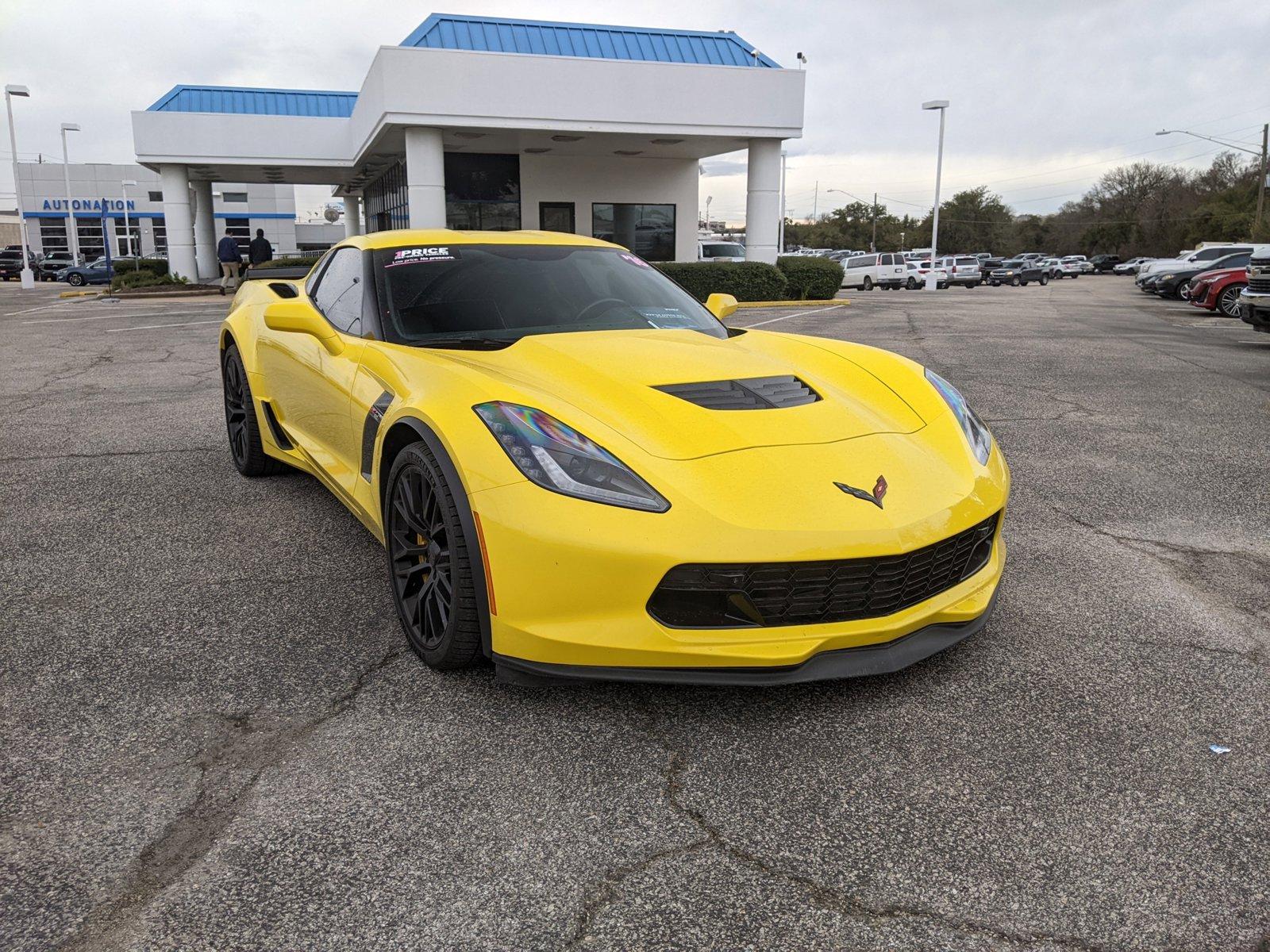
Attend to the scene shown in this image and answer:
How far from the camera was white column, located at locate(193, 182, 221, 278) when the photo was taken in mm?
36031

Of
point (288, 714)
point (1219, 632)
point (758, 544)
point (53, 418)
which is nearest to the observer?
point (758, 544)

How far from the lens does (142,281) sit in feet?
95.7

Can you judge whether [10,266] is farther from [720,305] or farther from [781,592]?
[781,592]

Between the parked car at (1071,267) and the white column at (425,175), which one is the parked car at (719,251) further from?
the parked car at (1071,267)

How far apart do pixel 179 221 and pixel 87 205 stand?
4830 cm

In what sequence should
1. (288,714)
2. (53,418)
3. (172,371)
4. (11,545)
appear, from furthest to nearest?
(172,371) → (53,418) → (11,545) → (288,714)

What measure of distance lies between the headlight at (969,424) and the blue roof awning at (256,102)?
29.2 m

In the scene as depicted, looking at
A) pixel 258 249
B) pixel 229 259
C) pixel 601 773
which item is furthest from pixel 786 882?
pixel 258 249

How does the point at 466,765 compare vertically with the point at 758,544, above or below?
below

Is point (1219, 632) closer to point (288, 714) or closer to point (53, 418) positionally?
point (288, 714)

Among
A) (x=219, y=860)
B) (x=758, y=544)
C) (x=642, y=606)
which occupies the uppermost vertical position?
(x=758, y=544)

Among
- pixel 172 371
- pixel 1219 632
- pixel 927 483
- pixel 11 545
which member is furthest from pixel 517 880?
pixel 172 371

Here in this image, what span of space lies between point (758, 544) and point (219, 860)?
1450 millimetres

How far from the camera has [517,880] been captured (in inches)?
82.9
